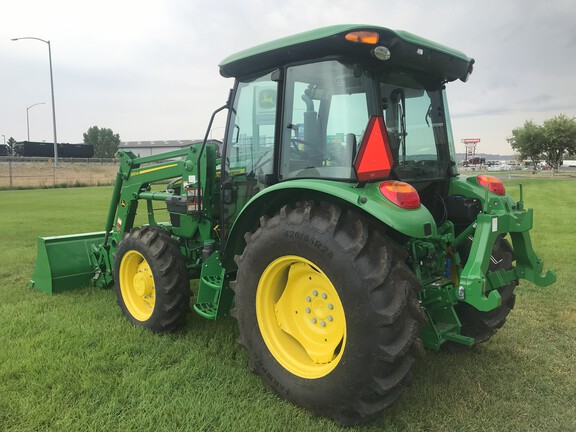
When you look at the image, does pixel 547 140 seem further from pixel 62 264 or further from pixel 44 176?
pixel 62 264

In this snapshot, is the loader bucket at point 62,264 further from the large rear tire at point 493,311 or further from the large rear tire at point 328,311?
the large rear tire at point 493,311

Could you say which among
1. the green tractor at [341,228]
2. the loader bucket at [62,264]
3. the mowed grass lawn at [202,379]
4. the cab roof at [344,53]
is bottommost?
the mowed grass lawn at [202,379]

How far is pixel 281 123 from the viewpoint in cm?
335

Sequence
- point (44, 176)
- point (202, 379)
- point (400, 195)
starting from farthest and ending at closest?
point (44, 176) < point (202, 379) < point (400, 195)

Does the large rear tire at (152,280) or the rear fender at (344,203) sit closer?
the rear fender at (344,203)

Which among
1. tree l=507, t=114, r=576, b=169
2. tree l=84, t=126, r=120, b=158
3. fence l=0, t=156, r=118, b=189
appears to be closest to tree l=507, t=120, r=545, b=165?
tree l=507, t=114, r=576, b=169

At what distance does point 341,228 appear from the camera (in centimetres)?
269

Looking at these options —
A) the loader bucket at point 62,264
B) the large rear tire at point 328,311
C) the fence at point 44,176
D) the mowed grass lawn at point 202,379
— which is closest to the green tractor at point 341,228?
the large rear tire at point 328,311

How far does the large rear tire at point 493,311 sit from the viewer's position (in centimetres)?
356

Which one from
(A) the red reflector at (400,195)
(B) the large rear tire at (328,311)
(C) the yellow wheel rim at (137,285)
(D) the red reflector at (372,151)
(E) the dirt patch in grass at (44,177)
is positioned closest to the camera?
(B) the large rear tire at (328,311)

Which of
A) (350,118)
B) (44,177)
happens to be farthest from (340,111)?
(44,177)

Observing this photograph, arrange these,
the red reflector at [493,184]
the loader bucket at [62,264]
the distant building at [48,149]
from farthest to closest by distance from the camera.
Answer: the distant building at [48,149] < the loader bucket at [62,264] < the red reflector at [493,184]

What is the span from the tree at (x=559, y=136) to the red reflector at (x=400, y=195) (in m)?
59.1

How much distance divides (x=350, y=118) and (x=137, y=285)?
2.65m
